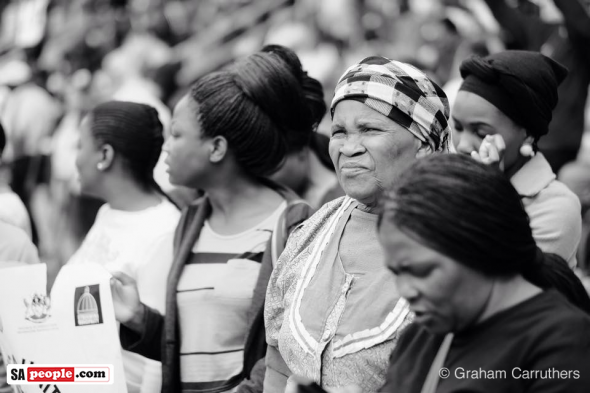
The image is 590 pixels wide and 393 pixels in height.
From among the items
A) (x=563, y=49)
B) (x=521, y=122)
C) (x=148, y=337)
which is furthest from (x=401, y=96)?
(x=563, y=49)

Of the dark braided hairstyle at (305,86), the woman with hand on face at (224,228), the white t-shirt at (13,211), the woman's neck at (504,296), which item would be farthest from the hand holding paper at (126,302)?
the woman's neck at (504,296)

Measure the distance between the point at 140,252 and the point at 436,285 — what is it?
2.14m

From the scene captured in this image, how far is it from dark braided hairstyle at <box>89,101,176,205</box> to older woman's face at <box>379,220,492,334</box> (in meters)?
2.45

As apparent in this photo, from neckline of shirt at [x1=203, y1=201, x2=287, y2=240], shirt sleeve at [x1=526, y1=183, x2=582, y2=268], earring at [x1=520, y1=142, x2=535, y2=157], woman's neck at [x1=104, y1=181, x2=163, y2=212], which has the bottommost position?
woman's neck at [x1=104, y1=181, x2=163, y2=212]

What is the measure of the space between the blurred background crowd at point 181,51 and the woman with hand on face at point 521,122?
1.46 m

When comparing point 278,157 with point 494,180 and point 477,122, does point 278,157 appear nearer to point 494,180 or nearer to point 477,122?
point 477,122

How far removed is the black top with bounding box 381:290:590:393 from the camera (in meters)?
1.85

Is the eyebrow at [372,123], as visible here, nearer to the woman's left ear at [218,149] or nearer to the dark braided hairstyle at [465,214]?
the dark braided hairstyle at [465,214]

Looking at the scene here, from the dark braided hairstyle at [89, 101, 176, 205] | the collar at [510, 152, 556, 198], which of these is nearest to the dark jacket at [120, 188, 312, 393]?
the dark braided hairstyle at [89, 101, 176, 205]

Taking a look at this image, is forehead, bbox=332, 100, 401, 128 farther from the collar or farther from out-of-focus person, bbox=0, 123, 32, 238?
out-of-focus person, bbox=0, 123, 32, 238

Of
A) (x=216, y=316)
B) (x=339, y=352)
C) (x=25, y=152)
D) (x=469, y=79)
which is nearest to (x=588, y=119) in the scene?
(x=469, y=79)

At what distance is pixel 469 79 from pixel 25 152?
6.69m

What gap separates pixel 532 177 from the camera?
322 cm

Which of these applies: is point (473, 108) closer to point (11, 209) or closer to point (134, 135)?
point (134, 135)
